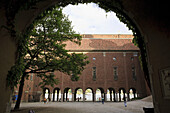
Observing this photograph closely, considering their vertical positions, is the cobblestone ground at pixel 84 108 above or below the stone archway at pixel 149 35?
below

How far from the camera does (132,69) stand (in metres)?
32.7

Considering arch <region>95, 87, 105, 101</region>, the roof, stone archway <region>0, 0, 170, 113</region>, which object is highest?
the roof

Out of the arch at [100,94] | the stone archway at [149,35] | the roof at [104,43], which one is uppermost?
the roof at [104,43]

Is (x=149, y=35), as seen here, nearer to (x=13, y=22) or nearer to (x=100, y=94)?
(x=13, y=22)

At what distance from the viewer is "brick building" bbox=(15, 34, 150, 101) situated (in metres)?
30.7

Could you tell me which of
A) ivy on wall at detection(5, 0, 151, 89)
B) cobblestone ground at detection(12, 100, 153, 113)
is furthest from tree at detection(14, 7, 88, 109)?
ivy on wall at detection(5, 0, 151, 89)

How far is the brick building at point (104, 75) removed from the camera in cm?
3069

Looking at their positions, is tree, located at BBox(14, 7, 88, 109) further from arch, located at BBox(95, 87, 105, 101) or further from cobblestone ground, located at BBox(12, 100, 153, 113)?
arch, located at BBox(95, 87, 105, 101)

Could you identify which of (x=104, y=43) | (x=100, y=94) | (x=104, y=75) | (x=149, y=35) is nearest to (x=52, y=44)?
(x=149, y=35)

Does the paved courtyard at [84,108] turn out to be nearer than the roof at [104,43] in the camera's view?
Yes

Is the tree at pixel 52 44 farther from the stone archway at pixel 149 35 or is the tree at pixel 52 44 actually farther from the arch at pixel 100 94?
the arch at pixel 100 94

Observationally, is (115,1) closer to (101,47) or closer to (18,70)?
(18,70)

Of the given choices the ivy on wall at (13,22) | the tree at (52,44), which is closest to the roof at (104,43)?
the tree at (52,44)

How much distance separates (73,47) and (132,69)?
55.4 feet
